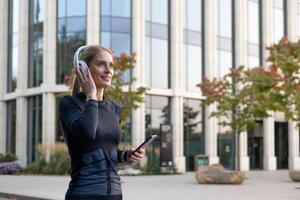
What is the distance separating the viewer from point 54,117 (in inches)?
1288

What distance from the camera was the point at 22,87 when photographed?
3469 cm

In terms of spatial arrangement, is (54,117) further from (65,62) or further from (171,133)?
(171,133)

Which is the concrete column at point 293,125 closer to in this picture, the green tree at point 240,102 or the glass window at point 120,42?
the green tree at point 240,102

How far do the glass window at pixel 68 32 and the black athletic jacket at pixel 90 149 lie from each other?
29.4 m

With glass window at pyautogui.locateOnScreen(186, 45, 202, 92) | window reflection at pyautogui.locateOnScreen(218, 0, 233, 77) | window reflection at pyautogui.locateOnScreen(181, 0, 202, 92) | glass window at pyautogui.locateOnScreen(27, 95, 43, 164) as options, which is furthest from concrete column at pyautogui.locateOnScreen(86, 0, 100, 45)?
window reflection at pyautogui.locateOnScreen(218, 0, 233, 77)

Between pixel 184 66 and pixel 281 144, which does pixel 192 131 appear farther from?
pixel 281 144

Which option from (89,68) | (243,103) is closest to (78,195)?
(89,68)

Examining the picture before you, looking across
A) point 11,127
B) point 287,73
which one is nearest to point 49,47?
point 11,127

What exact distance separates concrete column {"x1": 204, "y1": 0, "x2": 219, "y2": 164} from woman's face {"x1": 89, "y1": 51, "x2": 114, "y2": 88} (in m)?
32.1

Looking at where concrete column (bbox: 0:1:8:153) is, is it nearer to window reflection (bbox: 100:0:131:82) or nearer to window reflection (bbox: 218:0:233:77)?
window reflection (bbox: 100:0:131:82)

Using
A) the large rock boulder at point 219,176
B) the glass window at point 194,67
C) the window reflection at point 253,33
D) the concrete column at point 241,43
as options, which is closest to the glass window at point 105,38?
the glass window at point 194,67

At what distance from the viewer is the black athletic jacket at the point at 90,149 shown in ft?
9.85

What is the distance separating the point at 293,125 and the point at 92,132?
128ft

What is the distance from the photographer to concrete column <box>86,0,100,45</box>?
3178cm
